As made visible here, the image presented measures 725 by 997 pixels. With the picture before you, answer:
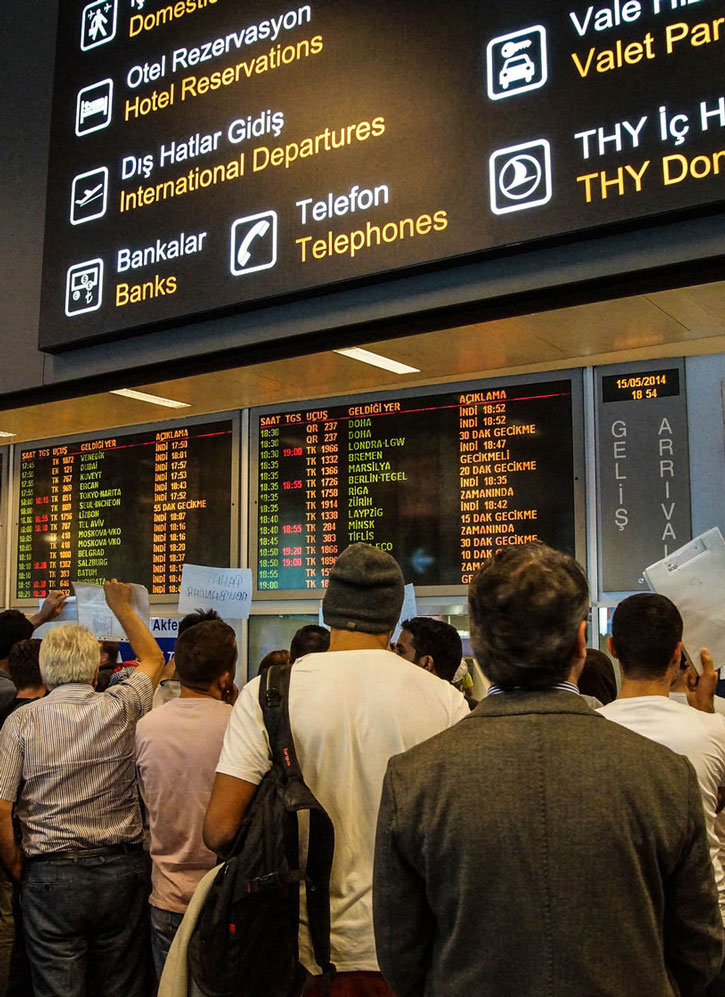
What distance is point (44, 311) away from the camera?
3674 millimetres

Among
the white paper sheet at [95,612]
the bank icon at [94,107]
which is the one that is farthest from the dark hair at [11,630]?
the bank icon at [94,107]

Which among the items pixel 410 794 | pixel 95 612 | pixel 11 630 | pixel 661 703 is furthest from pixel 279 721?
pixel 95 612

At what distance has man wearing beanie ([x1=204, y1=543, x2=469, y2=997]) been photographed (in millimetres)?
1710

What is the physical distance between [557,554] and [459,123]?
5.95ft

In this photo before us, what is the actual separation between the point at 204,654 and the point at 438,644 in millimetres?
768

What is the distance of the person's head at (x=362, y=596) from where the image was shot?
183 centimetres

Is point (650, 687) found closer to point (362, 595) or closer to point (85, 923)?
point (362, 595)

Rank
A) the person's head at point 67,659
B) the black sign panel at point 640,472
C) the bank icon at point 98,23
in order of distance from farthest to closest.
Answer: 1. the bank icon at point 98,23
2. the black sign panel at point 640,472
3. the person's head at point 67,659

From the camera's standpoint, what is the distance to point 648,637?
6.48 ft

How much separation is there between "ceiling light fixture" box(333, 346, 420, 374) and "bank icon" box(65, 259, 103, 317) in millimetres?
978

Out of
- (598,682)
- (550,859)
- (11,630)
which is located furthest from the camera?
(11,630)

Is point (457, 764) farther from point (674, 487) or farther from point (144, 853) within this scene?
point (674, 487)

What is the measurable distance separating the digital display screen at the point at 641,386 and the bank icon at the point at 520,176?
1.29 meters

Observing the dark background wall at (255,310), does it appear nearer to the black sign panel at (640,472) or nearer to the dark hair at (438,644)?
the dark hair at (438,644)
